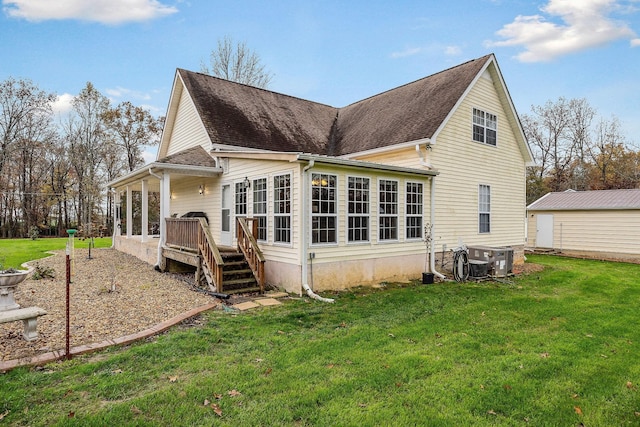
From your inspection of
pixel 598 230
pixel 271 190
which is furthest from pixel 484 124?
pixel 598 230

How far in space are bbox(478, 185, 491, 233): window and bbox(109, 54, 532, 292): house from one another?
0.04 metres

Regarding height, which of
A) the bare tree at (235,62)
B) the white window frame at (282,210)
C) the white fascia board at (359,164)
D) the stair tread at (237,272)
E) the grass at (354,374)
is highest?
the bare tree at (235,62)

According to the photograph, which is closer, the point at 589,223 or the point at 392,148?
the point at 392,148

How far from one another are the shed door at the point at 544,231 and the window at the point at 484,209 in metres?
8.68

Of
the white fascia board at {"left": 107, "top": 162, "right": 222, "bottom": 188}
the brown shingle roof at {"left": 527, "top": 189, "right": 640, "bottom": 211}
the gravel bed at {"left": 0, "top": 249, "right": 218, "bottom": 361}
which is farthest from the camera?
the brown shingle roof at {"left": 527, "top": 189, "right": 640, "bottom": 211}

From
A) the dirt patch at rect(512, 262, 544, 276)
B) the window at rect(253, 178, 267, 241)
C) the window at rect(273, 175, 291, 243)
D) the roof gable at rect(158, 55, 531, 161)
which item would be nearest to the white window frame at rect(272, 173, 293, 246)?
the window at rect(273, 175, 291, 243)

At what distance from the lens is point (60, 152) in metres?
30.7

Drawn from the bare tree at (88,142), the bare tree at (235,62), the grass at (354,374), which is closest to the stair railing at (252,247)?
the grass at (354,374)

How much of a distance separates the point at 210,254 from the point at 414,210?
235 inches

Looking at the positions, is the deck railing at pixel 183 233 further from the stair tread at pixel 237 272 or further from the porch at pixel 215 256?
the stair tread at pixel 237 272

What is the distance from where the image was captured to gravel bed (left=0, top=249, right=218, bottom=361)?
4.98 m

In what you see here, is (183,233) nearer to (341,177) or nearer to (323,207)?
(323,207)

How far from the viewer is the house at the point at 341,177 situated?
8555 mm

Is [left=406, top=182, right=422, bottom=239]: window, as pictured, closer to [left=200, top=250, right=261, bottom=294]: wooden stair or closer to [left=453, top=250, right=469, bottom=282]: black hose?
[left=453, top=250, right=469, bottom=282]: black hose
